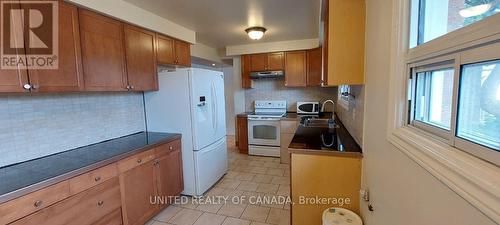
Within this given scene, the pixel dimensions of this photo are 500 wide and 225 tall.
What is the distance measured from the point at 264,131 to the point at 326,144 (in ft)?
7.86

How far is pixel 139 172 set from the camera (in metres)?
2.15

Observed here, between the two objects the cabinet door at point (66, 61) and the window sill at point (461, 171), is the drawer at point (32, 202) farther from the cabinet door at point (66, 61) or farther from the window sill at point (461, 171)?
the window sill at point (461, 171)

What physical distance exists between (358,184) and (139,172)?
2.00m

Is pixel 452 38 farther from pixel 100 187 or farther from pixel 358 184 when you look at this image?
pixel 100 187

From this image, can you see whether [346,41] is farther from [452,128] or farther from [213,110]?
[213,110]

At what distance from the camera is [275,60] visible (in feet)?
14.5

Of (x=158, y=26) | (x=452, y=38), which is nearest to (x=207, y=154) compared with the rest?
(x=158, y=26)

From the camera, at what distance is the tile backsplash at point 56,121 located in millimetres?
1702

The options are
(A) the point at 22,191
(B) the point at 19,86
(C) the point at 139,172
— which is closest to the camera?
(A) the point at 22,191

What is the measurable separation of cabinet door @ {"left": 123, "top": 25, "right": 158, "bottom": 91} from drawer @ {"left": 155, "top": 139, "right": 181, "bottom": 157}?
2.28ft

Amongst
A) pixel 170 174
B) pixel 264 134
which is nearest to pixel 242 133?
pixel 264 134

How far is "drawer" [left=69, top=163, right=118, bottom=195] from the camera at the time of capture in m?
1.57

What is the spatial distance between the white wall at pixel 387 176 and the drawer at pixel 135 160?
6.59 feet

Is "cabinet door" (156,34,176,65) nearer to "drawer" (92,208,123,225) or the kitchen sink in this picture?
"drawer" (92,208,123,225)
